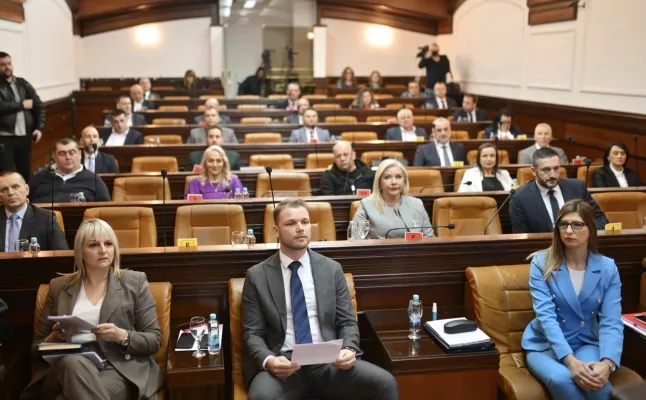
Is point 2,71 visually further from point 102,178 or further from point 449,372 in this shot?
point 449,372

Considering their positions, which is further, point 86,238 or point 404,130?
point 404,130

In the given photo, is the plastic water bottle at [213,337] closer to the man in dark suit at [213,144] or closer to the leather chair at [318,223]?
the leather chair at [318,223]

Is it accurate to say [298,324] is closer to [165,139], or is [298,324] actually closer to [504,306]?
[504,306]

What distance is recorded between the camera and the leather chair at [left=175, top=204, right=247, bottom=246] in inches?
146

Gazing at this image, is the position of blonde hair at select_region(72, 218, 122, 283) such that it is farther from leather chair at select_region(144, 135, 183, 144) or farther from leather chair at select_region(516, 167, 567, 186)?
leather chair at select_region(144, 135, 183, 144)

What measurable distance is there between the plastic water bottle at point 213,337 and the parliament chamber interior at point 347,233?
0.05ft

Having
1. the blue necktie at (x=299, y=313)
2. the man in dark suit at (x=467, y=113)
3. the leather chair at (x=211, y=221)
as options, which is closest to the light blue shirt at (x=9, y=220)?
the leather chair at (x=211, y=221)

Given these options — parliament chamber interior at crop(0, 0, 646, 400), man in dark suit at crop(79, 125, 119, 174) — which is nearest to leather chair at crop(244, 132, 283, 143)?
parliament chamber interior at crop(0, 0, 646, 400)

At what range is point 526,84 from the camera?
8.91 metres

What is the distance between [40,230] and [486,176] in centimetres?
324

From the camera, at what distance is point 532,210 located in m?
3.62

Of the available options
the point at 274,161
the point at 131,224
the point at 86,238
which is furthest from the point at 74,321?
the point at 274,161

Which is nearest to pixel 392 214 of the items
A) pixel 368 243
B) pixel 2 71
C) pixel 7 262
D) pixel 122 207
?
pixel 368 243

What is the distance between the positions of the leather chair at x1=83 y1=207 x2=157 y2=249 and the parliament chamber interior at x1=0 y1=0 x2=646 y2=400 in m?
0.01
